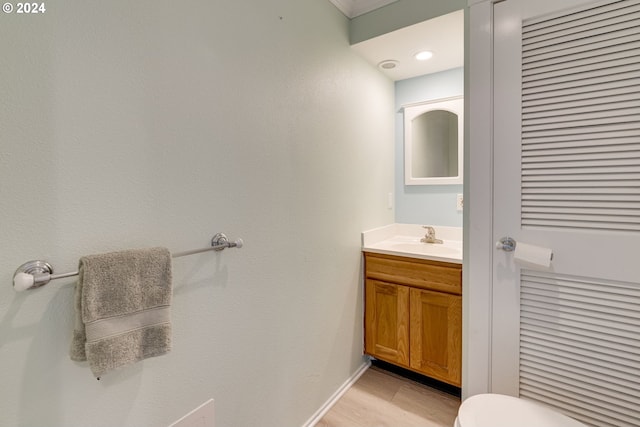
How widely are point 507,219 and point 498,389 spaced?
2.77 ft

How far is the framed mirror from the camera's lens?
2.22 metres

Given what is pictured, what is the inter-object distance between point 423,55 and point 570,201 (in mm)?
1281

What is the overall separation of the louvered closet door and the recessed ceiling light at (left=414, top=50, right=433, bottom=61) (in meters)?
0.55

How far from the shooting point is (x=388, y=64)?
6.95ft

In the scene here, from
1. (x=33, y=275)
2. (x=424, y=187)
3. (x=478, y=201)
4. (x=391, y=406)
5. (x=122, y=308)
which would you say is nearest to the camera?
(x=33, y=275)

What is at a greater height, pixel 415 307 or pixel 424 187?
pixel 424 187

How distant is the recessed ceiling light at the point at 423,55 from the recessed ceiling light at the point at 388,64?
153 mm

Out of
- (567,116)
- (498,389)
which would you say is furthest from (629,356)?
(567,116)

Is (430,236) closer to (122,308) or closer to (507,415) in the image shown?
(507,415)

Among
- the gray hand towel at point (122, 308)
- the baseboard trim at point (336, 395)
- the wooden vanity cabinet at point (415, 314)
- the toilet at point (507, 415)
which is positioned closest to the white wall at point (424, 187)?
the wooden vanity cabinet at point (415, 314)

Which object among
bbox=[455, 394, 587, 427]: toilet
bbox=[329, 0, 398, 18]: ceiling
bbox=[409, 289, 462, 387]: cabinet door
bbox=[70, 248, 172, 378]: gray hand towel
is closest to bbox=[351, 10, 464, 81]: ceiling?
bbox=[329, 0, 398, 18]: ceiling

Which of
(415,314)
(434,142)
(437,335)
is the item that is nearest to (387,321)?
(415,314)

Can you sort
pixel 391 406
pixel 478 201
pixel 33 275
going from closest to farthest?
1. pixel 33 275
2. pixel 478 201
3. pixel 391 406

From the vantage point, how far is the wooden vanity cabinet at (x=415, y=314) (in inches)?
68.9
